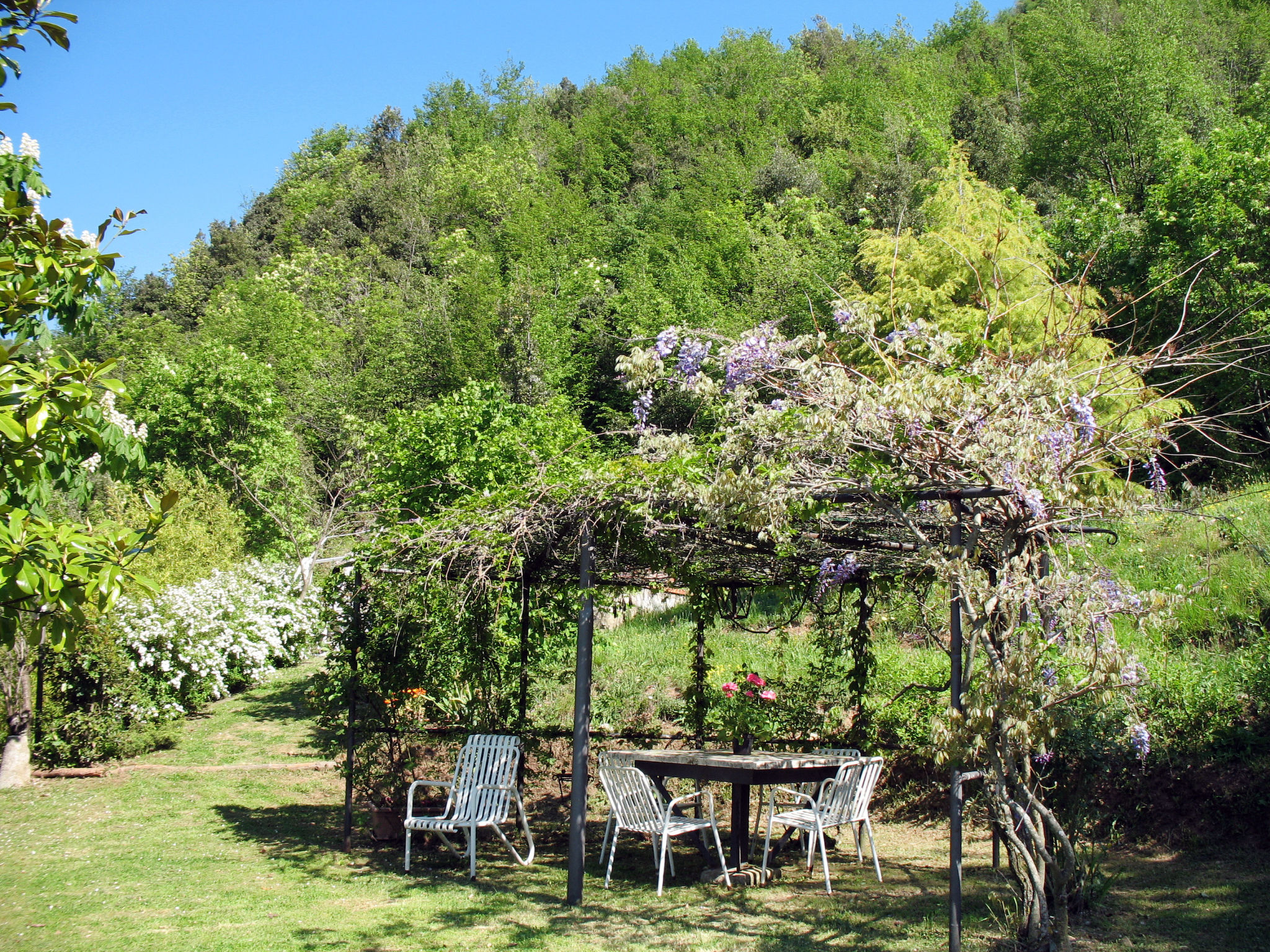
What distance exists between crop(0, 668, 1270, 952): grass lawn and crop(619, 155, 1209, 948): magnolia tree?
0.92 m

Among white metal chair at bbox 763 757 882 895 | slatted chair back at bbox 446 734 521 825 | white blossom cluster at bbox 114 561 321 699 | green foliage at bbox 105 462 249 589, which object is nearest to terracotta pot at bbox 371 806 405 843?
slatted chair back at bbox 446 734 521 825

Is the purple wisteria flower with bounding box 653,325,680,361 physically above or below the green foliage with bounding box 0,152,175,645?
above

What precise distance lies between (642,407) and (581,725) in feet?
6.55

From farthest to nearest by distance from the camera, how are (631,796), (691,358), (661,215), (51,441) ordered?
1. (661,215)
2. (631,796)
3. (691,358)
4. (51,441)

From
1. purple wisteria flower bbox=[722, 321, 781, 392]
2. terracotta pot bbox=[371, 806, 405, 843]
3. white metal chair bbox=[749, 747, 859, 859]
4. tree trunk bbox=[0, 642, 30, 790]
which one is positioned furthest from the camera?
tree trunk bbox=[0, 642, 30, 790]

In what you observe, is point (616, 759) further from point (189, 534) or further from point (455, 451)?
point (189, 534)

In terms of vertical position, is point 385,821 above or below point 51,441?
below

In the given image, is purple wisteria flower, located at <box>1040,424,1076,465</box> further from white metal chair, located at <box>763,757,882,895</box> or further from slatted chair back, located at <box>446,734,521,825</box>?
slatted chair back, located at <box>446,734,521,825</box>

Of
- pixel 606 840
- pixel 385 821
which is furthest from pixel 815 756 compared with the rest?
pixel 385 821

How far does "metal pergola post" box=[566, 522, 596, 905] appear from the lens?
541 cm

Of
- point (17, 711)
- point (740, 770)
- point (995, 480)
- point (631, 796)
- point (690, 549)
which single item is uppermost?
point (995, 480)

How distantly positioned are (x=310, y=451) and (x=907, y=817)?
68.7ft

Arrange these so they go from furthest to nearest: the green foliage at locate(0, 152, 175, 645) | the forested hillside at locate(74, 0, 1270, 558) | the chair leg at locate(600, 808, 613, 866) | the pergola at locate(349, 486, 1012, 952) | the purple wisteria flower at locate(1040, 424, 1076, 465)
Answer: the forested hillside at locate(74, 0, 1270, 558), the chair leg at locate(600, 808, 613, 866), the pergola at locate(349, 486, 1012, 952), the purple wisteria flower at locate(1040, 424, 1076, 465), the green foliage at locate(0, 152, 175, 645)

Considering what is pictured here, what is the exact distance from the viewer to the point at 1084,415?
384cm
